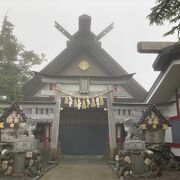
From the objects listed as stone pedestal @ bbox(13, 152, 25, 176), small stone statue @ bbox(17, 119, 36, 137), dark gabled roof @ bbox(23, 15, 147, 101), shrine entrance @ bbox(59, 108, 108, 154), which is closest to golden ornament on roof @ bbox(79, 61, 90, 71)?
dark gabled roof @ bbox(23, 15, 147, 101)

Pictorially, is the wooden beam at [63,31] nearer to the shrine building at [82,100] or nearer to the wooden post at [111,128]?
the shrine building at [82,100]

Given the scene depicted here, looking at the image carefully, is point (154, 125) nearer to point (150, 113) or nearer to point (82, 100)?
point (150, 113)

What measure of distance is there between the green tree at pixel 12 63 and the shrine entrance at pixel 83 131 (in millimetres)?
3821

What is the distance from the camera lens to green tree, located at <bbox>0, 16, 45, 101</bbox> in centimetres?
1756

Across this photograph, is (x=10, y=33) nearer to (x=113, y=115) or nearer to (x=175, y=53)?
(x=113, y=115)

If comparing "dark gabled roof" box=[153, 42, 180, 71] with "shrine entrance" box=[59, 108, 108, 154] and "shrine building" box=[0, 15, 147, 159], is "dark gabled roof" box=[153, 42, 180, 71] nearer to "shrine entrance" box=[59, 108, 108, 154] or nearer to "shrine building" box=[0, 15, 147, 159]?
"shrine building" box=[0, 15, 147, 159]

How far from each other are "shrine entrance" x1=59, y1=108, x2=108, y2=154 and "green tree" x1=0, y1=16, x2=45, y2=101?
12.5ft

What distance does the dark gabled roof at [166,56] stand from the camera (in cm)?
720

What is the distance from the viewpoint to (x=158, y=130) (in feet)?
33.3

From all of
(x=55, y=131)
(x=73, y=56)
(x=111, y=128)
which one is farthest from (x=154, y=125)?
(x=73, y=56)

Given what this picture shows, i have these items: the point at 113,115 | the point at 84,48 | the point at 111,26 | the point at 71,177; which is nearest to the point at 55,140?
the point at 113,115

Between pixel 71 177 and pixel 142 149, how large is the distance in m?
2.95

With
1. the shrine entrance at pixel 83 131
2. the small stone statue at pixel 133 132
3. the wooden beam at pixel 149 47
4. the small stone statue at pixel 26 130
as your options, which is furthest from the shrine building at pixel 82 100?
the wooden beam at pixel 149 47

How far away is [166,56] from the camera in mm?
7691
